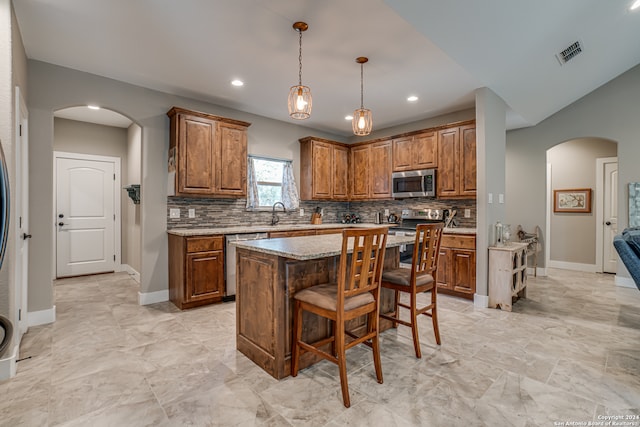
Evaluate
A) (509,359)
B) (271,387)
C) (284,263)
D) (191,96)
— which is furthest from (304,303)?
(191,96)

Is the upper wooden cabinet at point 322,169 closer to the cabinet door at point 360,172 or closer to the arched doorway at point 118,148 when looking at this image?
the cabinet door at point 360,172

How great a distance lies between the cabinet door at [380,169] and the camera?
5.41 meters

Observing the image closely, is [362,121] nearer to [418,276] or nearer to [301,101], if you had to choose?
[301,101]

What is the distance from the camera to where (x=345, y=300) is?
6.55 feet

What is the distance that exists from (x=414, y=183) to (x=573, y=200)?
Answer: 362 cm

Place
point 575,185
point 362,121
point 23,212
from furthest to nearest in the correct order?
point 575,185 < point 362,121 < point 23,212

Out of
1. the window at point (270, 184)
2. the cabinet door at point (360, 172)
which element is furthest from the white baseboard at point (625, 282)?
the window at point (270, 184)

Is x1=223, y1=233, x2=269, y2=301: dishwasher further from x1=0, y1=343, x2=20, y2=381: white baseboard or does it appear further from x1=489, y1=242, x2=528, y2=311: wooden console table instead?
x1=489, y1=242, x2=528, y2=311: wooden console table

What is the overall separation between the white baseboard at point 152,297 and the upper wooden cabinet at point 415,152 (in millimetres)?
3878

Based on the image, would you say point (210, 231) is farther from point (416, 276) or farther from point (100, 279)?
point (100, 279)

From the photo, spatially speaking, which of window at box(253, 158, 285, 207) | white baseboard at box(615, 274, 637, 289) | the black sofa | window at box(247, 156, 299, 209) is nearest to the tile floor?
the black sofa

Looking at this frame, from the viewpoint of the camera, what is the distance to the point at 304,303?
2131 millimetres

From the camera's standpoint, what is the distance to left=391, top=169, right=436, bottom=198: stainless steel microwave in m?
4.76

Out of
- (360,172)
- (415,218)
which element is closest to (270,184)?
(360,172)
